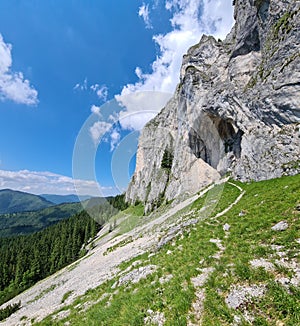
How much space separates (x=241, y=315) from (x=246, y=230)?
697 cm

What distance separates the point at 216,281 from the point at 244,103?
28.8 metres

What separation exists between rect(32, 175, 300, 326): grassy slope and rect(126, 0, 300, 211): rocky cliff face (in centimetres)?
1197

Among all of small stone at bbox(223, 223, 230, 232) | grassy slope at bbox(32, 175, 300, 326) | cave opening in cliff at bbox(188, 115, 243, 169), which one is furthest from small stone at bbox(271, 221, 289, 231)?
cave opening in cliff at bbox(188, 115, 243, 169)

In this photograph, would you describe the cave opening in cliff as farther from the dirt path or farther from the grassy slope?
the dirt path

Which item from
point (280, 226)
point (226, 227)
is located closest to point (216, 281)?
point (280, 226)

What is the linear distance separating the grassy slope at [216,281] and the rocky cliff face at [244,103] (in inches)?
471

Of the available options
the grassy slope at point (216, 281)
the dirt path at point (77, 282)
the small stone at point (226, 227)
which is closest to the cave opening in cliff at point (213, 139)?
the grassy slope at point (216, 281)

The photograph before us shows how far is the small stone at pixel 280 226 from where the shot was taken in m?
10.5

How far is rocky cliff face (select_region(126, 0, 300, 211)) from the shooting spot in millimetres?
23125

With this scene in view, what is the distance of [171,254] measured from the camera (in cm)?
1312

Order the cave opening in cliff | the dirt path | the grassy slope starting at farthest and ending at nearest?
1. the cave opening in cliff
2. the dirt path
3. the grassy slope

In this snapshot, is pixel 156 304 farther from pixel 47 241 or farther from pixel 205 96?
pixel 47 241

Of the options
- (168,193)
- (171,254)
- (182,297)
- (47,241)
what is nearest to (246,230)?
(171,254)

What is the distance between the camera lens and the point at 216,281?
26.2 ft
